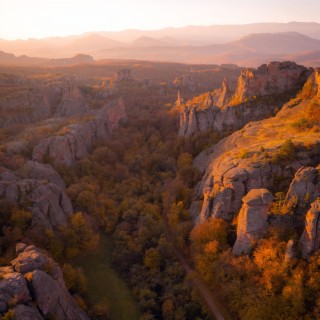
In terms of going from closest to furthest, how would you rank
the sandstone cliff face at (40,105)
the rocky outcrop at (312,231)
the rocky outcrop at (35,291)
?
the rocky outcrop at (35,291) < the rocky outcrop at (312,231) < the sandstone cliff face at (40,105)

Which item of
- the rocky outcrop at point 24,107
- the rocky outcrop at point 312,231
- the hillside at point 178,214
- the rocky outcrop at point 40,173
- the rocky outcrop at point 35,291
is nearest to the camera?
the rocky outcrop at point 35,291

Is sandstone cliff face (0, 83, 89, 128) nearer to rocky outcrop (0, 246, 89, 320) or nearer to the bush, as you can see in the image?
rocky outcrop (0, 246, 89, 320)

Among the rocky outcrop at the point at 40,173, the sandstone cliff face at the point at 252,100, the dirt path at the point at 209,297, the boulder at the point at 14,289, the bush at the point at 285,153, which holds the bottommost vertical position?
the dirt path at the point at 209,297

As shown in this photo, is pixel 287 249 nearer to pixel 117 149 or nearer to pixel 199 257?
pixel 199 257

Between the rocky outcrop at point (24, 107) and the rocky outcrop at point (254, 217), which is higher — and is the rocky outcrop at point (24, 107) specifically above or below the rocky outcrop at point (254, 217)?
above

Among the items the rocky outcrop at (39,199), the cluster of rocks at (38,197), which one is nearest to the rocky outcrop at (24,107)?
the cluster of rocks at (38,197)

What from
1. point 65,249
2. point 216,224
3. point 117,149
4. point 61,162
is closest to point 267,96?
point 117,149

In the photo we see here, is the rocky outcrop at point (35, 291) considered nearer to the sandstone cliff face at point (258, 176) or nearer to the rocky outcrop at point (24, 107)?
the sandstone cliff face at point (258, 176)
